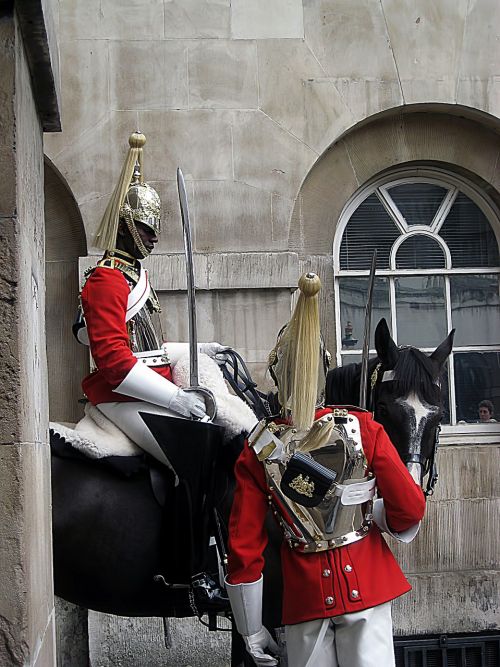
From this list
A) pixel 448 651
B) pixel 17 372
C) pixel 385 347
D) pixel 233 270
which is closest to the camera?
pixel 17 372

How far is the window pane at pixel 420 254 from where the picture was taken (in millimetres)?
8219

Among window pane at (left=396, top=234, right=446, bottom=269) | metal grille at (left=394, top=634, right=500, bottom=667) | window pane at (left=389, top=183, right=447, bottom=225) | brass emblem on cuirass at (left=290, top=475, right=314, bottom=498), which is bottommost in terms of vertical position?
metal grille at (left=394, top=634, right=500, bottom=667)

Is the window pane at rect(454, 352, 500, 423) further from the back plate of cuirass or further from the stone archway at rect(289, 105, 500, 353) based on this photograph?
the back plate of cuirass

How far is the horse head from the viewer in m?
5.24

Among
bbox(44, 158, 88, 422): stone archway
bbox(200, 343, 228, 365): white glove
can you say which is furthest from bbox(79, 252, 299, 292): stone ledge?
bbox(200, 343, 228, 365): white glove

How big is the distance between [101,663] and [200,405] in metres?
2.86

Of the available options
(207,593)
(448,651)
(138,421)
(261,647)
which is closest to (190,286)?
(138,421)

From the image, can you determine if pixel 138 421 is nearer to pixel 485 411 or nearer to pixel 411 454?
pixel 411 454

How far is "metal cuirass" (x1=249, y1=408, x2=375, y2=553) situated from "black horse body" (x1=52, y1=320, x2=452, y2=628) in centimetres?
128

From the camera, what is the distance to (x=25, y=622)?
101 inches

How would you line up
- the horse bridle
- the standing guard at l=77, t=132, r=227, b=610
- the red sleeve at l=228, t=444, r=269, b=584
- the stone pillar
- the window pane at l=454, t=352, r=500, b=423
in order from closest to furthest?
1. the stone pillar
2. the red sleeve at l=228, t=444, r=269, b=584
3. the standing guard at l=77, t=132, r=227, b=610
4. the horse bridle
5. the window pane at l=454, t=352, r=500, b=423

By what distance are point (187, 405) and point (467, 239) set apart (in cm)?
372

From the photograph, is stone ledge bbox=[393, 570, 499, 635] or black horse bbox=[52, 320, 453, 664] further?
stone ledge bbox=[393, 570, 499, 635]

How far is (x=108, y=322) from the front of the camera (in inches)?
200
